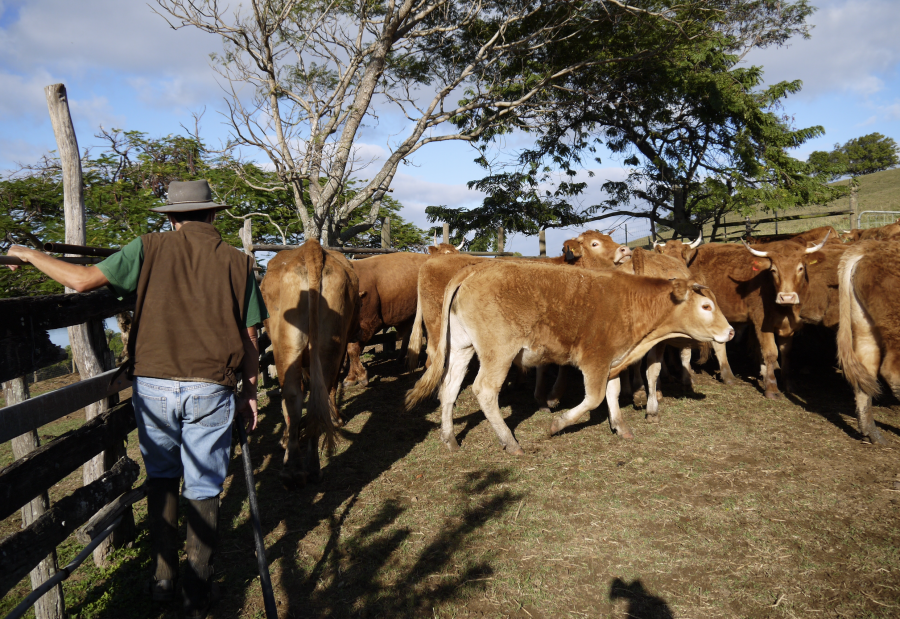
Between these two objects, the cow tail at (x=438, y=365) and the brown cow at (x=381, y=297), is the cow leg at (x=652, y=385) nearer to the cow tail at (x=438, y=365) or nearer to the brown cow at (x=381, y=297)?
the cow tail at (x=438, y=365)

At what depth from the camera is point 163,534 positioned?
3.14 meters

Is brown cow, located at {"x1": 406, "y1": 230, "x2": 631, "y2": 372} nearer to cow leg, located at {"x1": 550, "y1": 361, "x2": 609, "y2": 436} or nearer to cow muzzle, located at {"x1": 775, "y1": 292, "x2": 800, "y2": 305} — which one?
cow leg, located at {"x1": 550, "y1": 361, "x2": 609, "y2": 436}

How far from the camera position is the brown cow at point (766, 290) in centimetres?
742

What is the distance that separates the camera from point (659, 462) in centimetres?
521

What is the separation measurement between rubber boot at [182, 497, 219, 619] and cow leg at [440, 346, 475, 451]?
117 inches

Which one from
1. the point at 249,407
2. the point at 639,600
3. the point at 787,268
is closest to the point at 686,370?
the point at 787,268

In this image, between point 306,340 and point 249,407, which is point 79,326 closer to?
point 249,407

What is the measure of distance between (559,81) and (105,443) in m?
17.6

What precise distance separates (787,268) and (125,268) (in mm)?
7894

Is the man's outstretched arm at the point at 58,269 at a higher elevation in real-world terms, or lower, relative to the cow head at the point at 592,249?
higher

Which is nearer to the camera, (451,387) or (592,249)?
(451,387)

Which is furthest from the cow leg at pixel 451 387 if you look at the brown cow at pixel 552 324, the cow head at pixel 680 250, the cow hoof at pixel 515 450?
the cow head at pixel 680 250

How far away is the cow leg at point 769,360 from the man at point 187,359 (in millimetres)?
6905

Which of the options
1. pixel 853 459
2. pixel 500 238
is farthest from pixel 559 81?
pixel 853 459
